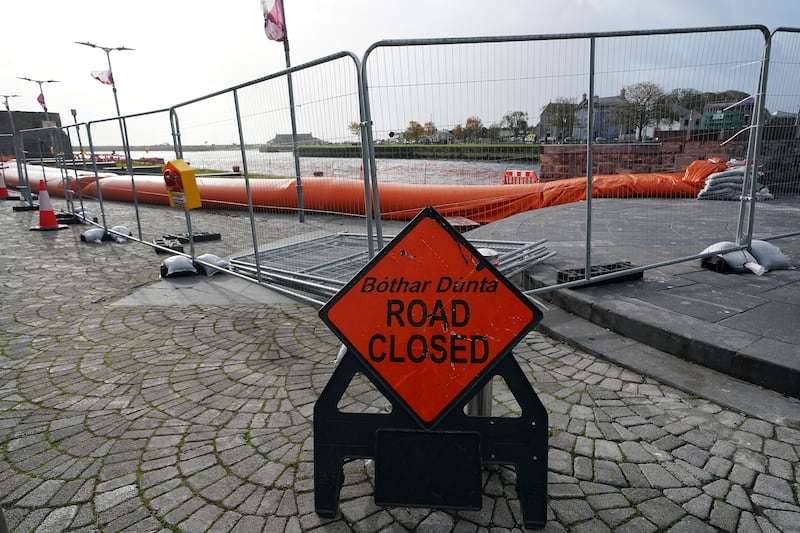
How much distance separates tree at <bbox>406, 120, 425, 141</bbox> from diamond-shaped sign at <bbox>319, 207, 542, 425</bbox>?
6.83 feet

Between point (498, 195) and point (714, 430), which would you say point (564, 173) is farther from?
point (714, 430)

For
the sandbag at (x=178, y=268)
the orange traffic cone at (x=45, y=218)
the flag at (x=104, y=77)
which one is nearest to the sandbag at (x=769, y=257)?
the sandbag at (x=178, y=268)

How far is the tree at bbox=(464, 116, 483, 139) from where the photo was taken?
424 centimetres

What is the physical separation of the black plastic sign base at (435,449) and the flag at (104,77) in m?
38.6

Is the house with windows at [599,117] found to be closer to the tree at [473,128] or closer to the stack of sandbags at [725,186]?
the tree at [473,128]

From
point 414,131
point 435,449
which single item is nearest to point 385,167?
point 414,131

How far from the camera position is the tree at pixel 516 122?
431 centimetres

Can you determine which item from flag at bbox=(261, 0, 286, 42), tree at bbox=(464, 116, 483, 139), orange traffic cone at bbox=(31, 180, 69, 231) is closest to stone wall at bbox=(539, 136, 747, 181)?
tree at bbox=(464, 116, 483, 139)

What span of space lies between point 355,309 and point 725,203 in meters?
9.61

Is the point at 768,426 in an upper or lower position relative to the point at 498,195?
lower

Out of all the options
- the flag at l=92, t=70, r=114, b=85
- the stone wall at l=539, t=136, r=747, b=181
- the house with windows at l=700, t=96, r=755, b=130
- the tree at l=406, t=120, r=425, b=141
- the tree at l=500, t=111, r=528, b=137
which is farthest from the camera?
the flag at l=92, t=70, r=114, b=85

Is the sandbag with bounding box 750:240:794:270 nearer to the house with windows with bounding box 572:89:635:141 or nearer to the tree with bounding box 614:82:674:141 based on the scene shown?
the tree with bounding box 614:82:674:141

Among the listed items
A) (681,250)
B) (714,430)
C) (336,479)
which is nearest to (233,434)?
(336,479)

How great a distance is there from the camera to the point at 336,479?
231cm
